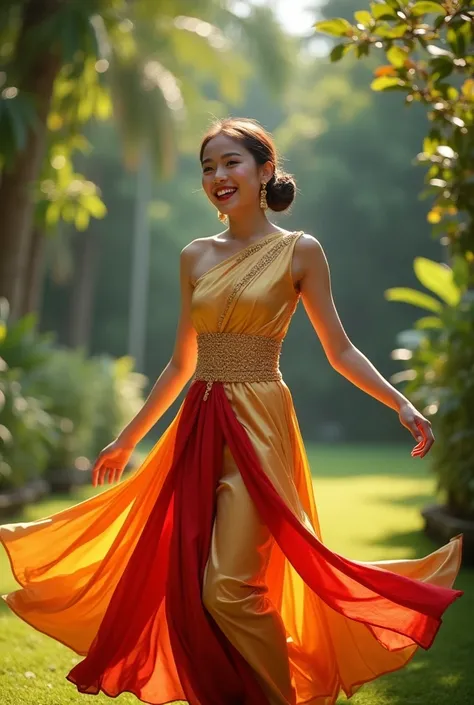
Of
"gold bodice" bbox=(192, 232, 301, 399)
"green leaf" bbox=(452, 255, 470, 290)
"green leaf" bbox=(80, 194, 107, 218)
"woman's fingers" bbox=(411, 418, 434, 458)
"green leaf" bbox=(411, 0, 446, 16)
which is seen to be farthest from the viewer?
"green leaf" bbox=(80, 194, 107, 218)

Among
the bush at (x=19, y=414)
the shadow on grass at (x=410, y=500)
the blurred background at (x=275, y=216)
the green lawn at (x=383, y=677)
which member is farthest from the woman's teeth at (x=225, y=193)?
the blurred background at (x=275, y=216)

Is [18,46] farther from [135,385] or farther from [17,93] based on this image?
[135,385]

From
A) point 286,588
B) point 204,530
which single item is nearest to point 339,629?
point 286,588

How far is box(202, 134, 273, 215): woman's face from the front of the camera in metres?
3.74

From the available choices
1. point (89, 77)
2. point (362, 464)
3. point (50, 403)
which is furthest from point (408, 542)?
point (362, 464)

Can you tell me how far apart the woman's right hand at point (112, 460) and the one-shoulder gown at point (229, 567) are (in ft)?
0.54

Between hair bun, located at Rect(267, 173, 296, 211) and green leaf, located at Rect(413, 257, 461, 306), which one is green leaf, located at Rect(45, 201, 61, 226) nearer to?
green leaf, located at Rect(413, 257, 461, 306)

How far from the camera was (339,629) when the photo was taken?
3.73 m

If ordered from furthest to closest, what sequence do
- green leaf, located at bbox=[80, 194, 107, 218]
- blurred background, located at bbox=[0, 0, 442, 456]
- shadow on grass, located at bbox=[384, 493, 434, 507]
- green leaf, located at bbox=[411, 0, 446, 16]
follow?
blurred background, located at bbox=[0, 0, 442, 456]
green leaf, located at bbox=[80, 194, 107, 218]
shadow on grass, located at bbox=[384, 493, 434, 507]
green leaf, located at bbox=[411, 0, 446, 16]

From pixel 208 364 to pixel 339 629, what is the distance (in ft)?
3.36

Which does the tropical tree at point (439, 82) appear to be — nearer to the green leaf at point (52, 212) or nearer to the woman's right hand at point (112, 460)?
the woman's right hand at point (112, 460)

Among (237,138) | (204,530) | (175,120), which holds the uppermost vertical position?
(175,120)

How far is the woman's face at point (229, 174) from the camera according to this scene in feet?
12.3

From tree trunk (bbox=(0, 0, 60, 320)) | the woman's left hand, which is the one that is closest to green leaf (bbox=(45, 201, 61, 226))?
tree trunk (bbox=(0, 0, 60, 320))
